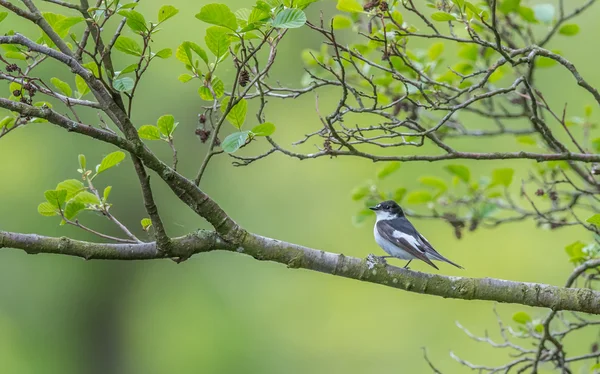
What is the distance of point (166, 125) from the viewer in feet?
8.26

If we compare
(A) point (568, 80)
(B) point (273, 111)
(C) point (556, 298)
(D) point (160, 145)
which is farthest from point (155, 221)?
(D) point (160, 145)

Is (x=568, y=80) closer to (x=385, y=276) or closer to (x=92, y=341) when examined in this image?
(x=385, y=276)

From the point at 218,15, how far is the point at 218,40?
0.14m

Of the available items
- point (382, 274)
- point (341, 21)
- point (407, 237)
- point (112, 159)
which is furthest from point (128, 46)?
point (407, 237)

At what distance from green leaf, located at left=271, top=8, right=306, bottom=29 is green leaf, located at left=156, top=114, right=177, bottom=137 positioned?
1.73 ft

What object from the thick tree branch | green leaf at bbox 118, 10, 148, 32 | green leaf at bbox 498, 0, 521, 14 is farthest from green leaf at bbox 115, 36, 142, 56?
green leaf at bbox 498, 0, 521, 14

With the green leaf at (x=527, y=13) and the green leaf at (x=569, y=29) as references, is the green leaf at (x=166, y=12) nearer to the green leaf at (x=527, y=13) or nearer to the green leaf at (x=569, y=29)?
the green leaf at (x=527, y=13)

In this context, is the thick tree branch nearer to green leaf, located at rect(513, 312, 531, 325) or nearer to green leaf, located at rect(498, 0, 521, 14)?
green leaf, located at rect(513, 312, 531, 325)

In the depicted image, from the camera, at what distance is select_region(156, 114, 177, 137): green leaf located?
8.19 ft

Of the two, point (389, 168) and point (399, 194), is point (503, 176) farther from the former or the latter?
point (389, 168)

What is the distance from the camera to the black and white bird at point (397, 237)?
4105mm

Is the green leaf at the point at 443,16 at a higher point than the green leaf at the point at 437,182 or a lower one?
higher

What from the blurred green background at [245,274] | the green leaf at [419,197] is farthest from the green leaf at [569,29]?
the blurred green background at [245,274]

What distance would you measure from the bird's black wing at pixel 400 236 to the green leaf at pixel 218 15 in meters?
2.02
